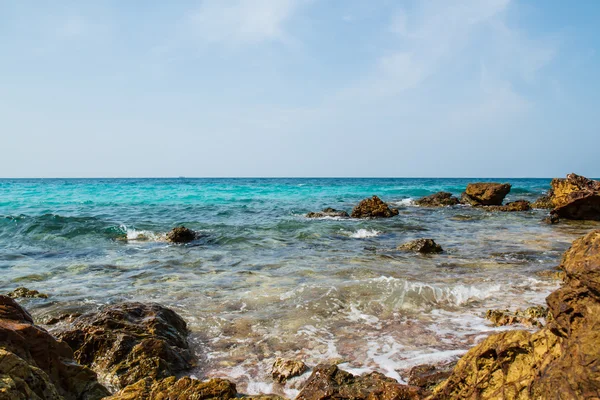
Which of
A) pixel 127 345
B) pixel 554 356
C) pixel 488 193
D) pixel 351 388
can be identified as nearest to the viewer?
pixel 554 356

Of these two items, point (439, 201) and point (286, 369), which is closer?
point (286, 369)

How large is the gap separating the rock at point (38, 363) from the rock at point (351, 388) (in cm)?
185

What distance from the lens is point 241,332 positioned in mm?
5359

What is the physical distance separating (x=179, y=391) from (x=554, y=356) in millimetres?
2594

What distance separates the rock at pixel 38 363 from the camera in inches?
111

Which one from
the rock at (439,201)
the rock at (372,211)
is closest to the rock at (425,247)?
the rock at (372,211)

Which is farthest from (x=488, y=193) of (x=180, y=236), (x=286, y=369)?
(x=286, y=369)

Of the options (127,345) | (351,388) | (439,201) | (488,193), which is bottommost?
(127,345)

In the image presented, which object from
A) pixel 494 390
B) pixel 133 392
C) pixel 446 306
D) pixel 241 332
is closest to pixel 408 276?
pixel 446 306

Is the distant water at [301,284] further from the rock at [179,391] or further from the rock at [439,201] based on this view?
the rock at [439,201]

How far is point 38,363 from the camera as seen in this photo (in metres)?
3.33

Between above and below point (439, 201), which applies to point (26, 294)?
below

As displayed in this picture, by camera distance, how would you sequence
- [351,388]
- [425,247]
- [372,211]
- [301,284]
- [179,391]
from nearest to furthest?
[179,391]
[351,388]
[301,284]
[425,247]
[372,211]

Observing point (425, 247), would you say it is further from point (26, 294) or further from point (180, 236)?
point (26, 294)
